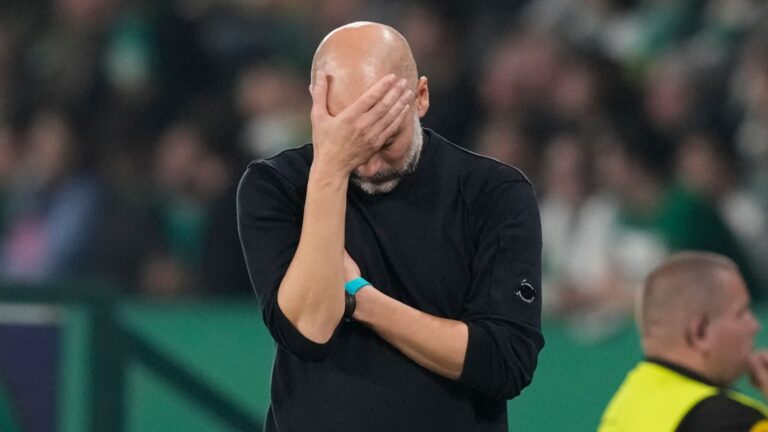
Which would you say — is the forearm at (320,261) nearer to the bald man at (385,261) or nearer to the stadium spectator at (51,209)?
the bald man at (385,261)

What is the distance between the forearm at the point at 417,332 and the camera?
7.69 feet

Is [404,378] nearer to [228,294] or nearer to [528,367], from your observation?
[528,367]

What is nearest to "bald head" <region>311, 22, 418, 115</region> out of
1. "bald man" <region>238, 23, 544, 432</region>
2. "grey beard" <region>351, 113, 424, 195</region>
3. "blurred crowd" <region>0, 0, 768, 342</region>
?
"bald man" <region>238, 23, 544, 432</region>

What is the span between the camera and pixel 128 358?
4.24 metres

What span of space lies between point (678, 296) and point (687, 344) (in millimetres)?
112

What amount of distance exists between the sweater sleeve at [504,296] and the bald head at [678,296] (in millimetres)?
754

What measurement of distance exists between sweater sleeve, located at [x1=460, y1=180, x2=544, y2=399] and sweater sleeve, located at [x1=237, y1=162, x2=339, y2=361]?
0.26m

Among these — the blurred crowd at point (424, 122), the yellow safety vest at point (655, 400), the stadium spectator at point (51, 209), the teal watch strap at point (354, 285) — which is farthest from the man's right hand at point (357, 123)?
the stadium spectator at point (51, 209)

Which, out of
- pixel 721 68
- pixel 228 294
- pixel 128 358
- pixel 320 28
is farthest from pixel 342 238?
pixel 320 28

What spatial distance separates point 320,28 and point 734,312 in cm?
453

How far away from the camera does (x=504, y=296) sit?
243 cm

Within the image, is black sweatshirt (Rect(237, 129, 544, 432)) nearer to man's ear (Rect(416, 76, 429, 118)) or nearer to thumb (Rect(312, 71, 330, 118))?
man's ear (Rect(416, 76, 429, 118))

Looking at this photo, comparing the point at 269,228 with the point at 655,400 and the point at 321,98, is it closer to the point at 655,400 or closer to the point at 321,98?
the point at 321,98

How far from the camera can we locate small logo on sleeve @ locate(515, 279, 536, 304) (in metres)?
2.45
